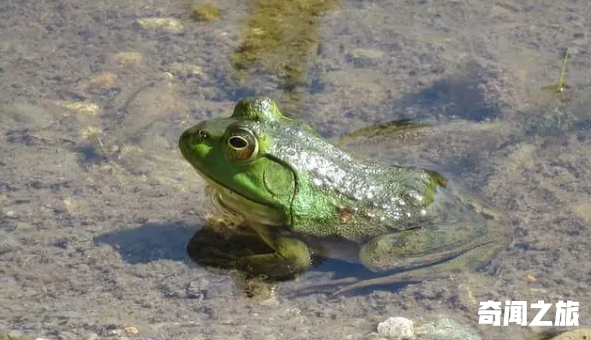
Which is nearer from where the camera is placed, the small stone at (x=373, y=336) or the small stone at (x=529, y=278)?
the small stone at (x=373, y=336)

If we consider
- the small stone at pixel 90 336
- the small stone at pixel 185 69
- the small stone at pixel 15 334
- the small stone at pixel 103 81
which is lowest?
the small stone at pixel 90 336

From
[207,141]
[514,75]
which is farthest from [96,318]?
[514,75]

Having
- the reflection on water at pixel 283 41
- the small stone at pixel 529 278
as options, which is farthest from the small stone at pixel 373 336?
the reflection on water at pixel 283 41

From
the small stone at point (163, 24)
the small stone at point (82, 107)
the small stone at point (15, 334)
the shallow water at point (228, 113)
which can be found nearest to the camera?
the small stone at point (15, 334)

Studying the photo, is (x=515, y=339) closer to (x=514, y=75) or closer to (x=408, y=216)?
(x=408, y=216)

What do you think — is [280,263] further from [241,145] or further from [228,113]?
[228,113]

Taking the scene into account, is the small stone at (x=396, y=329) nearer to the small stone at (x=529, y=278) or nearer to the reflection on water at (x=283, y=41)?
the small stone at (x=529, y=278)
